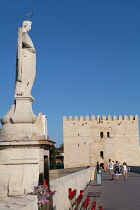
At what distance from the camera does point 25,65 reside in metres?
5.36

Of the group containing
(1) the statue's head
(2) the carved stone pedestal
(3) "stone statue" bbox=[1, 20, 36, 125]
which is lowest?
(2) the carved stone pedestal

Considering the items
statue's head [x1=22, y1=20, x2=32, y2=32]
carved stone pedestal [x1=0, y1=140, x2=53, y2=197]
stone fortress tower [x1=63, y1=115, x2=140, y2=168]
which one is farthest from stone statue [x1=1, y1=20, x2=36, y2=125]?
stone fortress tower [x1=63, y1=115, x2=140, y2=168]

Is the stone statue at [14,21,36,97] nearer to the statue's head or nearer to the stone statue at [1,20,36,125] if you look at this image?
the stone statue at [1,20,36,125]

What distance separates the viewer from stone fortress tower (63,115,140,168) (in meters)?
42.5

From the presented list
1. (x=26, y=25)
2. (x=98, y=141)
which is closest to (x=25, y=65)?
(x=26, y=25)

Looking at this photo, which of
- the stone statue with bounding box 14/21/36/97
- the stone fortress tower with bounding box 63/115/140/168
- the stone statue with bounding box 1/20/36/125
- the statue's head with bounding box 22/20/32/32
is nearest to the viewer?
the stone statue with bounding box 1/20/36/125

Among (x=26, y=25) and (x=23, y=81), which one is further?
(x=26, y=25)

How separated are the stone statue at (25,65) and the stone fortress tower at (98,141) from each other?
37.1 m

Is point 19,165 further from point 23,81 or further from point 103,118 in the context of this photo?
point 103,118

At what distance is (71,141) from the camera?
42688mm

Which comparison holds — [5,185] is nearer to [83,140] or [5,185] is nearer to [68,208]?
[68,208]

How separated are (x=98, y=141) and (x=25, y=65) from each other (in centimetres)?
3849

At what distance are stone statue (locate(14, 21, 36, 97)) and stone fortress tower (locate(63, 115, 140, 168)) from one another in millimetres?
37065

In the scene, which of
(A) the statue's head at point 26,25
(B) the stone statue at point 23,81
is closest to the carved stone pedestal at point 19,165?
(B) the stone statue at point 23,81
